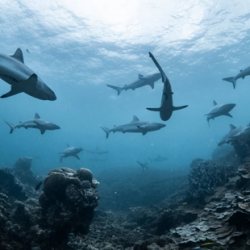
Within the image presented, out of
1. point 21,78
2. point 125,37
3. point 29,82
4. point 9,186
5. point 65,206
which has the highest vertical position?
point 125,37

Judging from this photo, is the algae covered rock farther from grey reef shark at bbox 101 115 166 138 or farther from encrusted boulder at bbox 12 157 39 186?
encrusted boulder at bbox 12 157 39 186

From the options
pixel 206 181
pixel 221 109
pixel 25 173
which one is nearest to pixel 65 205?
pixel 206 181

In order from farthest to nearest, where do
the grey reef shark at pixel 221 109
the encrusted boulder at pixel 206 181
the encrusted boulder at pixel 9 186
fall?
1. the grey reef shark at pixel 221 109
2. the encrusted boulder at pixel 9 186
3. the encrusted boulder at pixel 206 181

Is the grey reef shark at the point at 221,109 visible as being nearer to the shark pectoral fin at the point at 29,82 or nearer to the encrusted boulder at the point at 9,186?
the shark pectoral fin at the point at 29,82

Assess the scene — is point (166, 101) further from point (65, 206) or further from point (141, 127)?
point (141, 127)

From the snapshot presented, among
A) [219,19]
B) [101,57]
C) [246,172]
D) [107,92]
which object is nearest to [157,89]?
[107,92]

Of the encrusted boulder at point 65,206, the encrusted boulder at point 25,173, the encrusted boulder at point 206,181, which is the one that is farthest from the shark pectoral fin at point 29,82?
the encrusted boulder at point 25,173

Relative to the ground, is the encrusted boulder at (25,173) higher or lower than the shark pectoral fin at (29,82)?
higher

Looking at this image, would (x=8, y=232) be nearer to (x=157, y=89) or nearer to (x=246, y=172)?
(x=246, y=172)

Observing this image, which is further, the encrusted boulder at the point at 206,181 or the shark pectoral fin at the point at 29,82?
the encrusted boulder at the point at 206,181

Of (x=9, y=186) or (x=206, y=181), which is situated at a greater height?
(x=9, y=186)

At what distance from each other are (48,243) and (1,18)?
2491cm

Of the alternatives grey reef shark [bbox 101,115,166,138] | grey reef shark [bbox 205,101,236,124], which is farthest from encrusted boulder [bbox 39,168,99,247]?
grey reef shark [bbox 205,101,236,124]

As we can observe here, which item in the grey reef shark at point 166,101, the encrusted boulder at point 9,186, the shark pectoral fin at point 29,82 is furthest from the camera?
the encrusted boulder at point 9,186
